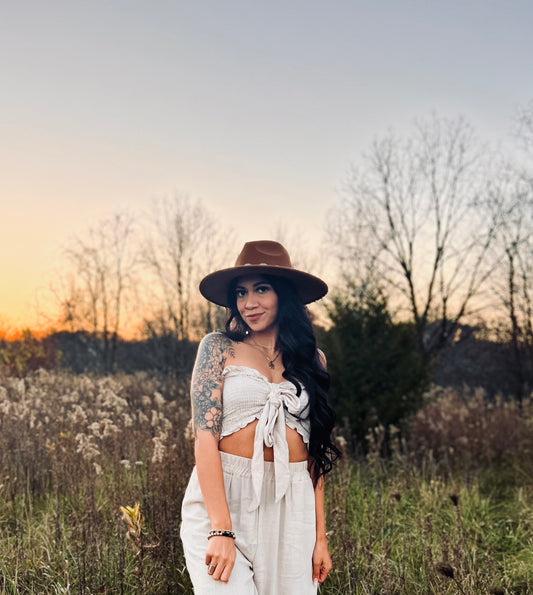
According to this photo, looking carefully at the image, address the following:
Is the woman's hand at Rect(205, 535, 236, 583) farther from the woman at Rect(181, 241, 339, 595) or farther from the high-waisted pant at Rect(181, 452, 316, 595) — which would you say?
the high-waisted pant at Rect(181, 452, 316, 595)

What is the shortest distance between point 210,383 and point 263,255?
27.1 inches

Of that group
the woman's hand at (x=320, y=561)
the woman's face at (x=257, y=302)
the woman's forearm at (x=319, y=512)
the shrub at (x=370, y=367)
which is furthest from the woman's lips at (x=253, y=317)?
the shrub at (x=370, y=367)

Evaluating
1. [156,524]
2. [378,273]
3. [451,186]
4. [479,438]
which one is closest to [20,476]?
[156,524]

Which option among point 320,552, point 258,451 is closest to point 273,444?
point 258,451

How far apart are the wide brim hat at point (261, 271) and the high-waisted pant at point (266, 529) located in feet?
2.81

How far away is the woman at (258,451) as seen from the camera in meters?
2.46

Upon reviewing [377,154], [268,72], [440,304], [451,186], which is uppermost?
[377,154]

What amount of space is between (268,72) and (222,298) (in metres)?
8.10

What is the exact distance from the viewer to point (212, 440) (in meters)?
2.52

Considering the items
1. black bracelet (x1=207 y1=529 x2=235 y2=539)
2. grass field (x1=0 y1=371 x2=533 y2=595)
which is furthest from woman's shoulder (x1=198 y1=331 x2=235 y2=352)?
grass field (x1=0 y1=371 x2=533 y2=595)

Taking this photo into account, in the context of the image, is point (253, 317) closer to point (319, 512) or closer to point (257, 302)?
point (257, 302)

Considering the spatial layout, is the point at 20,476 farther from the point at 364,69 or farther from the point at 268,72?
the point at 364,69

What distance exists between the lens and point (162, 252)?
19.2 m

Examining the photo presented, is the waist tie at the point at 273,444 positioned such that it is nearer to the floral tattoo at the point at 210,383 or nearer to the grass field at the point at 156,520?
the floral tattoo at the point at 210,383
